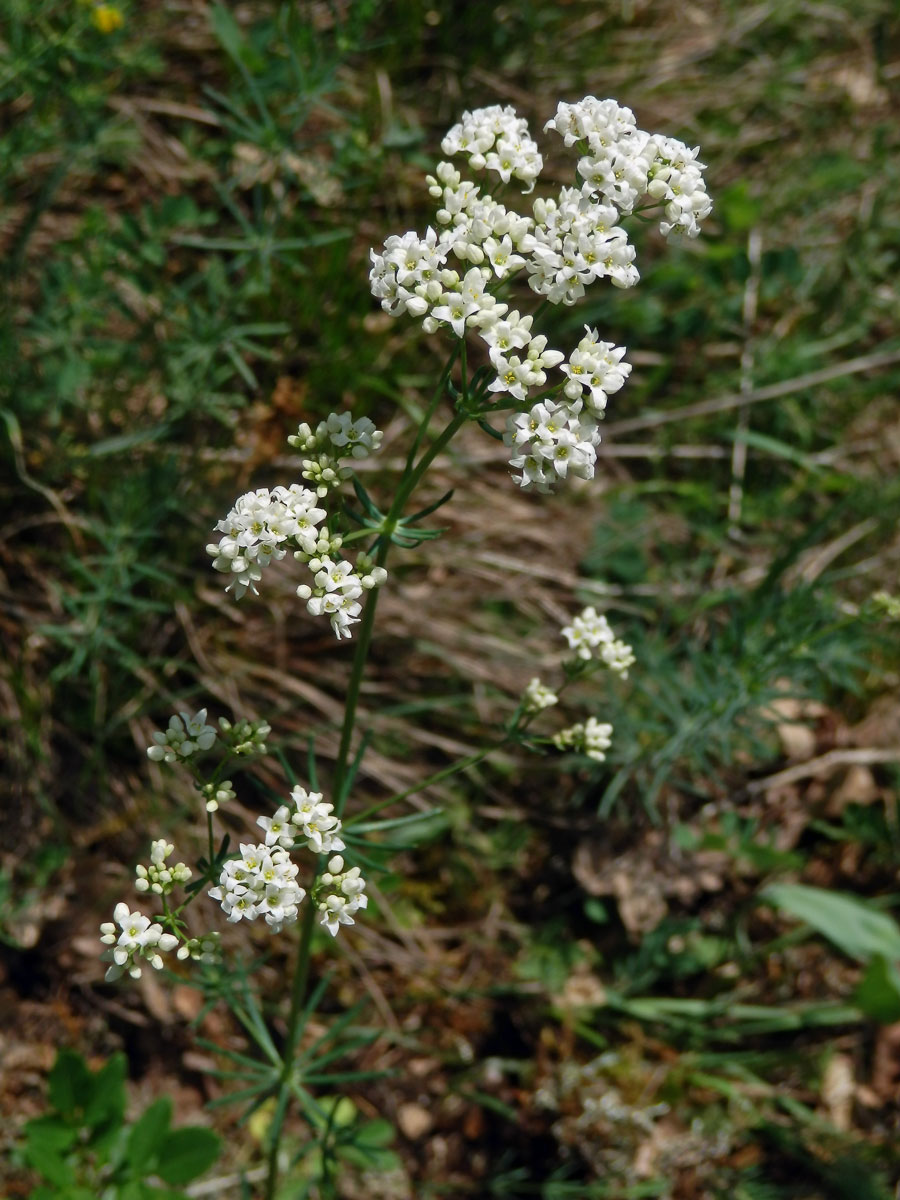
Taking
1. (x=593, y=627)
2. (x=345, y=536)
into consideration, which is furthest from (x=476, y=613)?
(x=345, y=536)

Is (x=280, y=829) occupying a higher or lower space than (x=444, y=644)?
lower

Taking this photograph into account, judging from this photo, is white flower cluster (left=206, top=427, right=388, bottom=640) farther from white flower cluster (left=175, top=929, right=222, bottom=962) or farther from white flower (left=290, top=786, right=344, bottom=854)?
white flower cluster (left=175, top=929, right=222, bottom=962)

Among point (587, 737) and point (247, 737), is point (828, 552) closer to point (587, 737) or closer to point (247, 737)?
point (587, 737)

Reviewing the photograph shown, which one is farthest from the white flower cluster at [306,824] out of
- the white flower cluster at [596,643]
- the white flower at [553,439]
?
the white flower cluster at [596,643]

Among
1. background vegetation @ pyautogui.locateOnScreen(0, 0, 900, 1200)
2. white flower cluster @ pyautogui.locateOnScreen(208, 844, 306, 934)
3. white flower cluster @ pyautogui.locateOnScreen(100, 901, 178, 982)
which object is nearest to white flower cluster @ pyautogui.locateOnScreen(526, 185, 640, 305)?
white flower cluster @ pyautogui.locateOnScreen(208, 844, 306, 934)

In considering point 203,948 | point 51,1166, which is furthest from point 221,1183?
point 203,948

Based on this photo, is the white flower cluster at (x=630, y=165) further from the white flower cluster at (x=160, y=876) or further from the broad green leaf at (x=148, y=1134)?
the broad green leaf at (x=148, y=1134)
